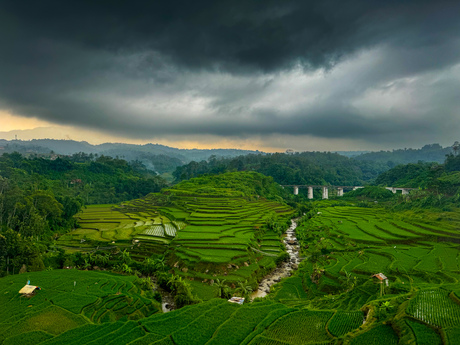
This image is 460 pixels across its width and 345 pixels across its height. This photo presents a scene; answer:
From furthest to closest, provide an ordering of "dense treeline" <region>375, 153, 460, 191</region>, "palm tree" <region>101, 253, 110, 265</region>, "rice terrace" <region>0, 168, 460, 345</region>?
"dense treeline" <region>375, 153, 460, 191</region> < "palm tree" <region>101, 253, 110, 265</region> < "rice terrace" <region>0, 168, 460, 345</region>

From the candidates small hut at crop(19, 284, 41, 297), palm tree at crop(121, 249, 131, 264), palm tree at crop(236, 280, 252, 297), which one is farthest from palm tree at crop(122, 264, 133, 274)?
palm tree at crop(236, 280, 252, 297)

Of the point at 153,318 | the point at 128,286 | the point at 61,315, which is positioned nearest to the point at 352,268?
the point at 153,318

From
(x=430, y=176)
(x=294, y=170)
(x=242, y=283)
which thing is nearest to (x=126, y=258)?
(x=242, y=283)

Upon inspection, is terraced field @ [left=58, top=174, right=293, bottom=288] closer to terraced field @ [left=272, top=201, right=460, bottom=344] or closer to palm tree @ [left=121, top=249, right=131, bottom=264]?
palm tree @ [left=121, top=249, right=131, bottom=264]

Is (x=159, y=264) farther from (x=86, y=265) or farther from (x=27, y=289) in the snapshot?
(x=27, y=289)

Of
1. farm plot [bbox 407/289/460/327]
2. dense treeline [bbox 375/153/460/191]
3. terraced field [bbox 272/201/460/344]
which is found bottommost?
terraced field [bbox 272/201/460/344]

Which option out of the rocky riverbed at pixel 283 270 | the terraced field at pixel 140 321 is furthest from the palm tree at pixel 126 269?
the rocky riverbed at pixel 283 270
